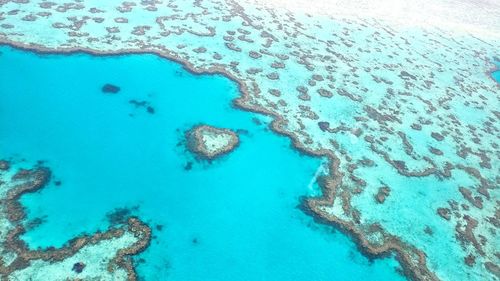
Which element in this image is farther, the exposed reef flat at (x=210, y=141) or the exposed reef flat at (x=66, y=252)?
the exposed reef flat at (x=210, y=141)

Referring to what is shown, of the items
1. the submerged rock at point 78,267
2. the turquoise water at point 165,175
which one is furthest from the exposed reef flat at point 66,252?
the turquoise water at point 165,175

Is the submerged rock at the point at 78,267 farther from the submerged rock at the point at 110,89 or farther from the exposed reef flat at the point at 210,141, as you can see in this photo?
the submerged rock at the point at 110,89

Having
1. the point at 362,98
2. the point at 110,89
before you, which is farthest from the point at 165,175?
the point at 362,98

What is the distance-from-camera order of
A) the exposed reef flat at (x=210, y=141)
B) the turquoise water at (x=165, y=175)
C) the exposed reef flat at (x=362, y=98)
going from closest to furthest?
the turquoise water at (x=165, y=175) → the exposed reef flat at (x=362, y=98) → the exposed reef flat at (x=210, y=141)

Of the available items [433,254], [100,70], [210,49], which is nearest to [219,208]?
[433,254]

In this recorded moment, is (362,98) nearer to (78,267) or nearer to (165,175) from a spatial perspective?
(165,175)
